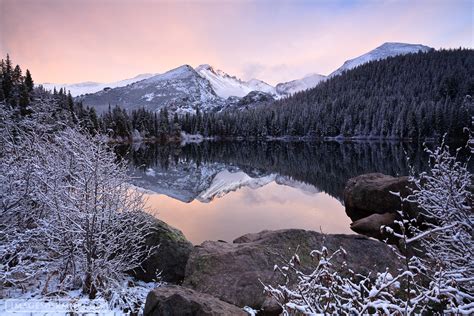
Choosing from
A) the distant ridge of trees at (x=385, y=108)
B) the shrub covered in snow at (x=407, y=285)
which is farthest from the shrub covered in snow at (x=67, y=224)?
the distant ridge of trees at (x=385, y=108)

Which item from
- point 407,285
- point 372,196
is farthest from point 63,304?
point 372,196

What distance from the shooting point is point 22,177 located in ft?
27.6

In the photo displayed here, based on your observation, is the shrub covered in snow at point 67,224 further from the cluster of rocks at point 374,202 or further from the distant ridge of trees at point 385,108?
the distant ridge of trees at point 385,108

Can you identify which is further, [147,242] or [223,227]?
[223,227]

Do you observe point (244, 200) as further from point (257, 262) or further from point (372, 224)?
point (257, 262)

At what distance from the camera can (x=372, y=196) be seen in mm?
18547

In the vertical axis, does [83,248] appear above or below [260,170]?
above

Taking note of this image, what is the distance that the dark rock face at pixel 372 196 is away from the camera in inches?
679

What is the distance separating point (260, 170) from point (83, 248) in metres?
33.6

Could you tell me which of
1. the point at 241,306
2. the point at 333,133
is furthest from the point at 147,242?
the point at 333,133

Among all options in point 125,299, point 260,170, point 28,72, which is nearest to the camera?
point 125,299

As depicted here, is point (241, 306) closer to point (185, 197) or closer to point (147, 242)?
point (147, 242)

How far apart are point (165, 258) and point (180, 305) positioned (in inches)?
144

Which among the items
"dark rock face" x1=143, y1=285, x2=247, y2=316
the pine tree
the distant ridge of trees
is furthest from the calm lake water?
the distant ridge of trees
